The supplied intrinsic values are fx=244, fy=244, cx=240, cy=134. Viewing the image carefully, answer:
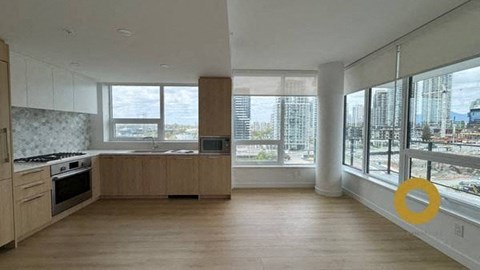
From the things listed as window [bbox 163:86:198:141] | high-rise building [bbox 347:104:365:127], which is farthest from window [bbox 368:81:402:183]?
window [bbox 163:86:198:141]

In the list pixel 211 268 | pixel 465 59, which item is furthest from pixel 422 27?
pixel 211 268

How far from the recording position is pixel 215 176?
14.5 feet

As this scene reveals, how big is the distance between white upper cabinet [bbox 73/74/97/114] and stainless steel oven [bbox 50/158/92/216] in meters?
1.01

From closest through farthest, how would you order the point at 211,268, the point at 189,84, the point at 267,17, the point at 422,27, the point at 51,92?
the point at 211,268 → the point at 267,17 → the point at 422,27 → the point at 51,92 → the point at 189,84

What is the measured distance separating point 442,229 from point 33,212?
15.4 feet

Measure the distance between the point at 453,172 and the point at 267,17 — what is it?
2658 mm

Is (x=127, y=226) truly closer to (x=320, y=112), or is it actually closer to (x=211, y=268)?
(x=211, y=268)

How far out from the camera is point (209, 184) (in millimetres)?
4414

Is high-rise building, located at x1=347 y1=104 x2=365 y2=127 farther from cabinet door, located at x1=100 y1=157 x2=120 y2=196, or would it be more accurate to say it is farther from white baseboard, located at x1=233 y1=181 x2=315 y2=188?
cabinet door, located at x1=100 y1=157 x2=120 y2=196

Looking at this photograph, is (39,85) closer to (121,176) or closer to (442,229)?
(121,176)

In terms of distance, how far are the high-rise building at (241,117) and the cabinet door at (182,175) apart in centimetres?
122


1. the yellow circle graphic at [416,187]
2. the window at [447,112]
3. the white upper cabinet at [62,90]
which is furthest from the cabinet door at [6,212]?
the window at [447,112]

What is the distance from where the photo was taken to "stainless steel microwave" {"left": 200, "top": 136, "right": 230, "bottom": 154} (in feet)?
14.7

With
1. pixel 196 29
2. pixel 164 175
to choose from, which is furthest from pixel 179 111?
pixel 196 29
